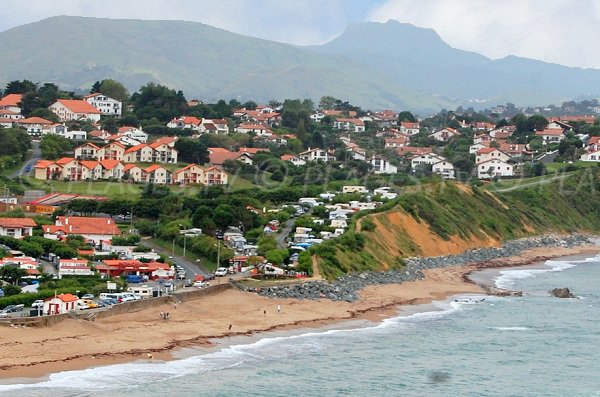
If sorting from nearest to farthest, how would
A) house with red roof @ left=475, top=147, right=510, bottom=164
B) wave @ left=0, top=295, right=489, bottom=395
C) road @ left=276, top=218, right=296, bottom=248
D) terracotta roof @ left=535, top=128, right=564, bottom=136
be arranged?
1. wave @ left=0, top=295, right=489, bottom=395
2. road @ left=276, top=218, right=296, bottom=248
3. house with red roof @ left=475, top=147, right=510, bottom=164
4. terracotta roof @ left=535, top=128, right=564, bottom=136

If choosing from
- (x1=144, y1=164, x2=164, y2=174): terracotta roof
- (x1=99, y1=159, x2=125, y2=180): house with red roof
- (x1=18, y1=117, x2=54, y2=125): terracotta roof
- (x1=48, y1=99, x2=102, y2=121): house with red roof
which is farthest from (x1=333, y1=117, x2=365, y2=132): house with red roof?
(x1=99, y1=159, x2=125, y2=180): house with red roof

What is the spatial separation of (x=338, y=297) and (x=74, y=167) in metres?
24.4

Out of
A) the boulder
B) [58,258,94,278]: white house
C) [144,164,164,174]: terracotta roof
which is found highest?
[144,164,164,174]: terracotta roof

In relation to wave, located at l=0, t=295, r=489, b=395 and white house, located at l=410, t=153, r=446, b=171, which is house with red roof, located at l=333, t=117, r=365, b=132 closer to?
white house, located at l=410, t=153, r=446, b=171

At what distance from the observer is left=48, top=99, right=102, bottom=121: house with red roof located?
72.7 meters

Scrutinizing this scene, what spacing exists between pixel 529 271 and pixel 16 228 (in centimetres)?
2032

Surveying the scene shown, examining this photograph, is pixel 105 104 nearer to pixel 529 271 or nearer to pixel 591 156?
pixel 591 156

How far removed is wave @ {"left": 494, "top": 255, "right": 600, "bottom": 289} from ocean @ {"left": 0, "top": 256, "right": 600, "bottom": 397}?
6.83 metres

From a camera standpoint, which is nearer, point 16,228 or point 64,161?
point 16,228

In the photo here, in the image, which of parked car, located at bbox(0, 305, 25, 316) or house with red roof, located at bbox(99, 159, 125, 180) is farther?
house with red roof, located at bbox(99, 159, 125, 180)

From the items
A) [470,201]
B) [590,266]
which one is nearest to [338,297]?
[590,266]

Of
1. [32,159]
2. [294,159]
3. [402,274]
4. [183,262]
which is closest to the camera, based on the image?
[183,262]

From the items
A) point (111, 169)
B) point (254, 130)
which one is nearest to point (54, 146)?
point (111, 169)

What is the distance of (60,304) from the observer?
27.1m
